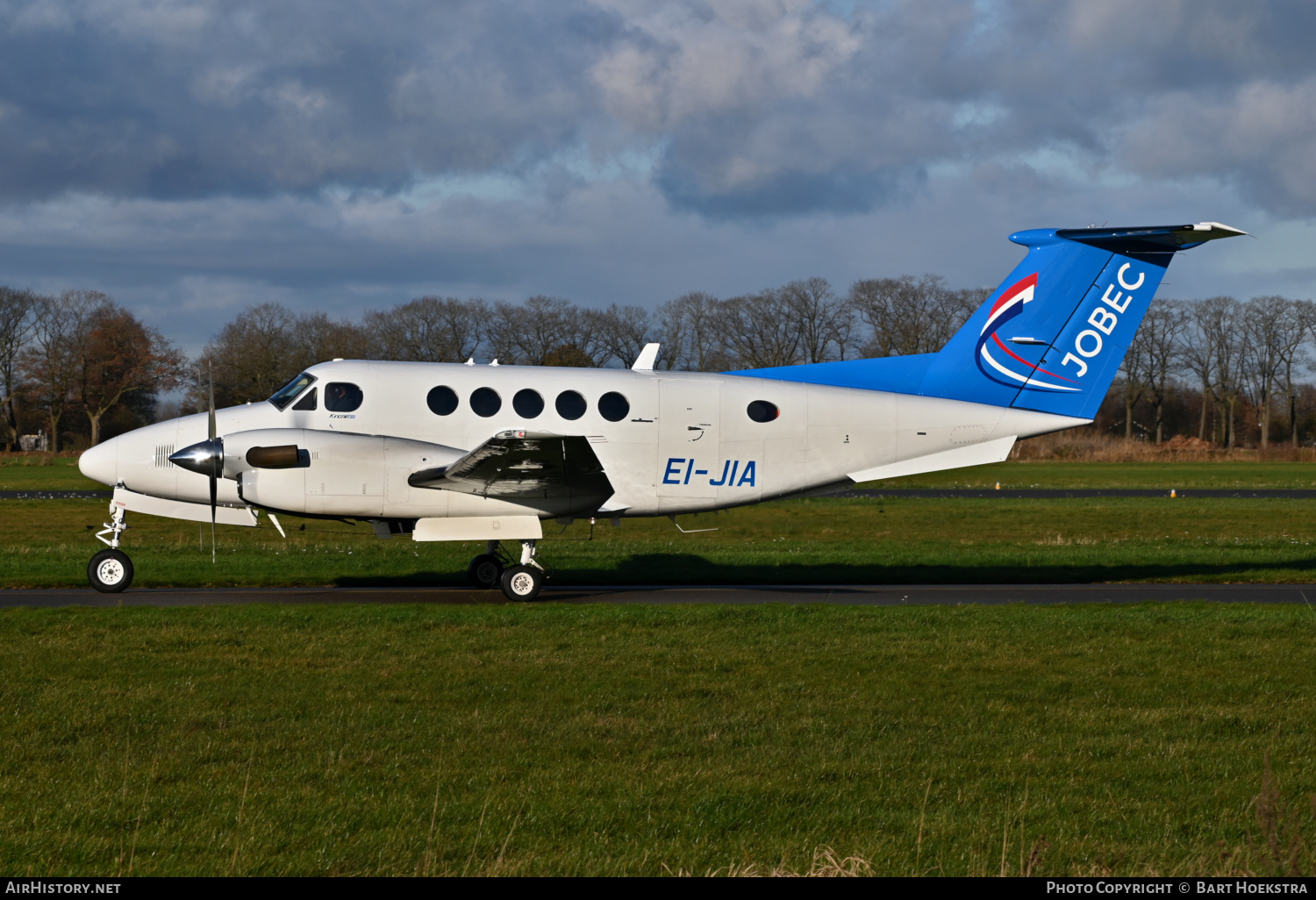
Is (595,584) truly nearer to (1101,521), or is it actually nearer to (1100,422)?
(1101,521)

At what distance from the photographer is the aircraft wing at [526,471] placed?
1480 cm

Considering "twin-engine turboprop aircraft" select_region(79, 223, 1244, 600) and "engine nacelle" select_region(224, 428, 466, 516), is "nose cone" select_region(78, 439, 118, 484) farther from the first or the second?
"engine nacelle" select_region(224, 428, 466, 516)

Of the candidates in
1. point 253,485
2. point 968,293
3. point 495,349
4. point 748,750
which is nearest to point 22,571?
point 253,485

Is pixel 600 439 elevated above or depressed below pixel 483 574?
above

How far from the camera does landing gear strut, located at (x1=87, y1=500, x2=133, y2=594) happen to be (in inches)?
637

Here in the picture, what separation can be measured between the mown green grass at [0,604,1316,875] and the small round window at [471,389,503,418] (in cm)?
373

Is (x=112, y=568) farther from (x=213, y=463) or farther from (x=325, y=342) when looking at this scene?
(x=325, y=342)

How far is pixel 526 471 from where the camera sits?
1577cm

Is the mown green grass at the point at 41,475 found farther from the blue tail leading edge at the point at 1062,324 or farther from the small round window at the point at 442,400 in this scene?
the blue tail leading edge at the point at 1062,324

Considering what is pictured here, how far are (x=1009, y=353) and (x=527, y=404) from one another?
7880 mm

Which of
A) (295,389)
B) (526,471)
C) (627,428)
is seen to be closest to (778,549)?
(627,428)

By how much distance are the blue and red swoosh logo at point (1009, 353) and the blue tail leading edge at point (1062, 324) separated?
14mm

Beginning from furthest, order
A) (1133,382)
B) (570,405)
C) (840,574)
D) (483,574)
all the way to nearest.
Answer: (1133,382), (840,574), (483,574), (570,405)
